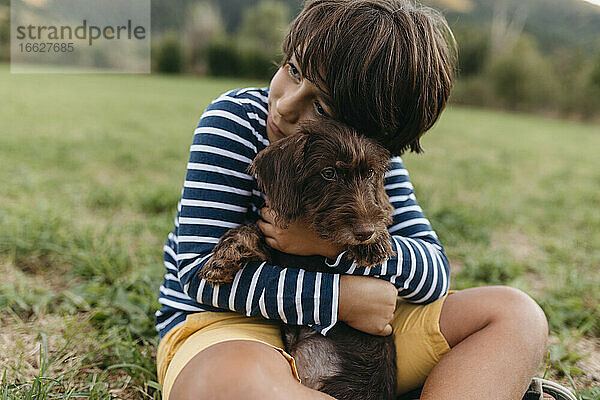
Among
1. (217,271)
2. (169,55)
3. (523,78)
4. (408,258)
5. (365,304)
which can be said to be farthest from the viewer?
(169,55)

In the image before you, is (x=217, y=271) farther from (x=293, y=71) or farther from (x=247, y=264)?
(x=293, y=71)

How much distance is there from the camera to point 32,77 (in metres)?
18.7

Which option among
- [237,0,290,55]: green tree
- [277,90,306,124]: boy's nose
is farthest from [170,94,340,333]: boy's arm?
[237,0,290,55]: green tree

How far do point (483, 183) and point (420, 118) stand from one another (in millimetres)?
5359

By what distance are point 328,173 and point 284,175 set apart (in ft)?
0.54

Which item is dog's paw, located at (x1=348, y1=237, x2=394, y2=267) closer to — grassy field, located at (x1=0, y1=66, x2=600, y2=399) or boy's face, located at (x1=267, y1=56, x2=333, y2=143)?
boy's face, located at (x1=267, y1=56, x2=333, y2=143)

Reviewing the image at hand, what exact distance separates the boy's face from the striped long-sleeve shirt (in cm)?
17

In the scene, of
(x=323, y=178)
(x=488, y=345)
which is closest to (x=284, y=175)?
(x=323, y=178)

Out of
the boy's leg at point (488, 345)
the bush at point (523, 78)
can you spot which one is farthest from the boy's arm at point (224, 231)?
the bush at point (523, 78)

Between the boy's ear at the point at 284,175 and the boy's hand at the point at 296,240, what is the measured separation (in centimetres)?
11

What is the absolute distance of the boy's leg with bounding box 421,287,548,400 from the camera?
2.13 m

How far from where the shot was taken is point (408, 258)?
7.54 ft

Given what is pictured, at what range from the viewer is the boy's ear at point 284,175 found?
197 centimetres

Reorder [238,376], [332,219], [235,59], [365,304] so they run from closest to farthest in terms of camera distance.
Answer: [238,376] → [332,219] → [365,304] → [235,59]
